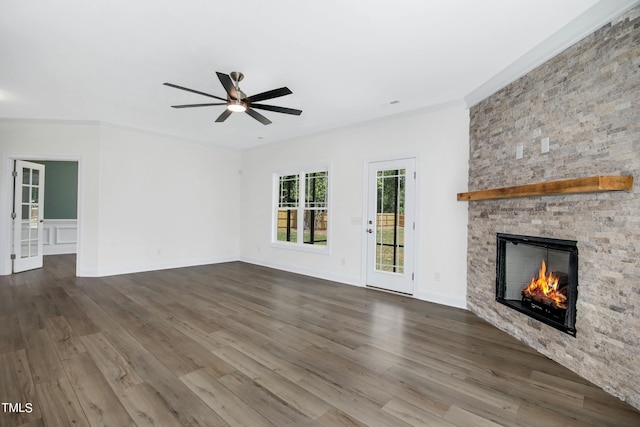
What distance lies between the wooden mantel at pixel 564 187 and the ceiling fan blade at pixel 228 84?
296 cm

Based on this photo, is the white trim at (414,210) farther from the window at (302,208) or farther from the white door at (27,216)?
the white door at (27,216)

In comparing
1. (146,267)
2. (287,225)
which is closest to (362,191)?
(287,225)

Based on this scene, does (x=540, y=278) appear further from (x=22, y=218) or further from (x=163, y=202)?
(x=22, y=218)

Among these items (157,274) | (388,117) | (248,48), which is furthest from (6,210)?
(388,117)

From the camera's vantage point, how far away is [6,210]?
17.9 feet

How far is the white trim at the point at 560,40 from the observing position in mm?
2213

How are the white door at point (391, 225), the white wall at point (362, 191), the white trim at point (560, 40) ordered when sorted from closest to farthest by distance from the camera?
the white trim at point (560, 40), the white wall at point (362, 191), the white door at point (391, 225)

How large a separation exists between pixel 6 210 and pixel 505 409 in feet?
25.7

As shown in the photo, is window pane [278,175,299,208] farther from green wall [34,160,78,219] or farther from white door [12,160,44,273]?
green wall [34,160,78,219]

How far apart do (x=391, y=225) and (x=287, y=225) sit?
2.62 metres

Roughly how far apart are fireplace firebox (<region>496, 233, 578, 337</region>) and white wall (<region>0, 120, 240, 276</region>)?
5.92 meters

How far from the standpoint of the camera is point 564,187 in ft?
8.02

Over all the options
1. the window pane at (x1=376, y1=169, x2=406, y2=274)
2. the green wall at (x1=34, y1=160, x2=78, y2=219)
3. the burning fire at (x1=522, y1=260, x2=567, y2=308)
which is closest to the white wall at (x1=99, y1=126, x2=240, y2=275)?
the window pane at (x1=376, y1=169, x2=406, y2=274)

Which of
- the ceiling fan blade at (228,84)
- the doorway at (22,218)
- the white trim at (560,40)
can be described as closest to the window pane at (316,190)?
the ceiling fan blade at (228,84)
